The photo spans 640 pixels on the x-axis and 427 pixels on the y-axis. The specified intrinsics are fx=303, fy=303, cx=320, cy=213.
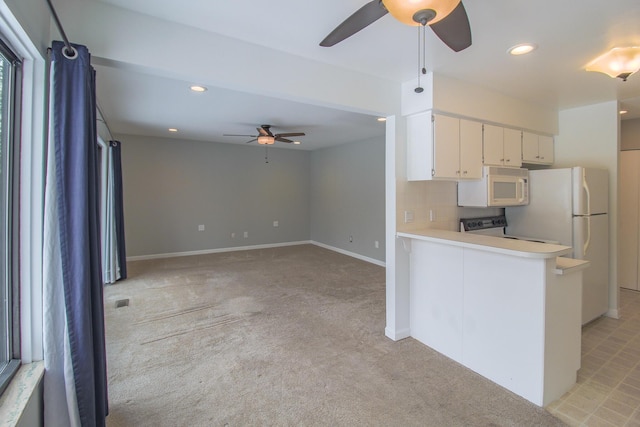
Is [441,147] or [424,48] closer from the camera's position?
[424,48]

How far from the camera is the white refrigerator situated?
3127 millimetres

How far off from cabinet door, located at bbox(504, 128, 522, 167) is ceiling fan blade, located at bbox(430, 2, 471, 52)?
6.97ft

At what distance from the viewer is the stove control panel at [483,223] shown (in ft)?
10.9

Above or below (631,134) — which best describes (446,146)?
below

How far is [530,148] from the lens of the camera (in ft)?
11.7

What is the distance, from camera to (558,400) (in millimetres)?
2045

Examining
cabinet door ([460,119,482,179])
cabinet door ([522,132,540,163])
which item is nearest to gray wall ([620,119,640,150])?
cabinet door ([522,132,540,163])

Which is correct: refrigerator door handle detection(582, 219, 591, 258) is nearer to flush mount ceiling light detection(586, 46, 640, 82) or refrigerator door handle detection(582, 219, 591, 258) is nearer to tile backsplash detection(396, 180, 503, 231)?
tile backsplash detection(396, 180, 503, 231)

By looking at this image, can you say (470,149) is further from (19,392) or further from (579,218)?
(19,392)

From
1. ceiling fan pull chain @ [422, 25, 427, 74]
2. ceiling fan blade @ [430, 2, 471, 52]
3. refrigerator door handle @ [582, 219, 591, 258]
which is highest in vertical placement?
ceiling fan pull chain @ [422, 25, 427, 74]

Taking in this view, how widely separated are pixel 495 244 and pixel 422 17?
1.71m

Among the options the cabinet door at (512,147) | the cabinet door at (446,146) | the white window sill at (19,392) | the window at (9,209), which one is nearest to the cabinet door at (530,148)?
the cabinet door at (512,147)

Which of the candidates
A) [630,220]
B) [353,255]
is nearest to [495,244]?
[630,220]

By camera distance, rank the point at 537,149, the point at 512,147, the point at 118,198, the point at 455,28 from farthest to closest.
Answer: the point at 118,198 < the point at 537,149 < the point at 512,147 < the point at 455,28
